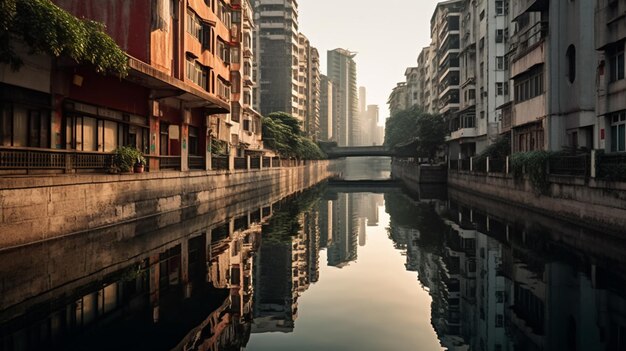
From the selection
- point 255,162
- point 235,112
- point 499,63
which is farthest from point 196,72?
point 499,63

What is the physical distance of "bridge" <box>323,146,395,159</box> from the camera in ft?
356

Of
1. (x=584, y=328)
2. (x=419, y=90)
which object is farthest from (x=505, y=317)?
(x=419, y=90)

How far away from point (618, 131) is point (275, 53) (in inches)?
3834

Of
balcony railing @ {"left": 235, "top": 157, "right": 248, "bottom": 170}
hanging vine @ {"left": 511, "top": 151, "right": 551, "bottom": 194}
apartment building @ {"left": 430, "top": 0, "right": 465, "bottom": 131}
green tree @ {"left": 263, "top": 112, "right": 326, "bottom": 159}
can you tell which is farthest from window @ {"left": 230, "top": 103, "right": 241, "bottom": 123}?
hanging vine @ {"left": 511, "top": 151, "right": 551, "bottom": 194}

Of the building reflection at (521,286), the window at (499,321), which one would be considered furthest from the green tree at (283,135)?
the window at (499,321)

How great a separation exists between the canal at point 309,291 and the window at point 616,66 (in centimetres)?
919

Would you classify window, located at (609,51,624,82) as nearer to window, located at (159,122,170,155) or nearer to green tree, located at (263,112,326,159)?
window, located at (159,122,170,155)

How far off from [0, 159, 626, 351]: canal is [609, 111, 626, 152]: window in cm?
667

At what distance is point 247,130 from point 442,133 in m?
27.8

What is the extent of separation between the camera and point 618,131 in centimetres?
2503

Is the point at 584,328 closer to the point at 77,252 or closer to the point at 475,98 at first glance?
the point at 77,252

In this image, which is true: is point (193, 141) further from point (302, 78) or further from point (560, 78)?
point (302, 78)

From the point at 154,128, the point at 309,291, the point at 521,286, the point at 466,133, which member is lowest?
the point at 309,291

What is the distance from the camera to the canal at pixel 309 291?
8.74 metres
